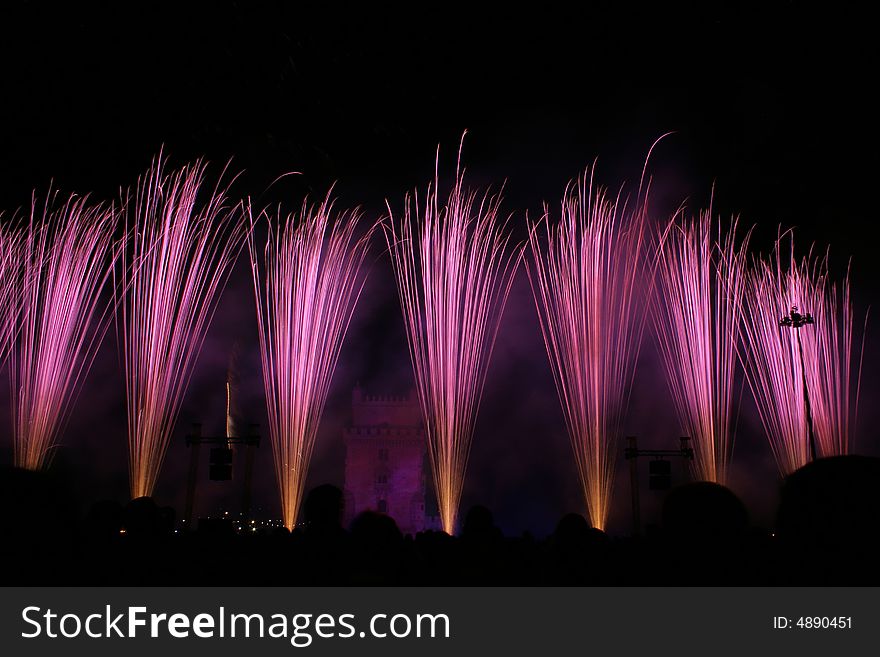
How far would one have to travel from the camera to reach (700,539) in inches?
125

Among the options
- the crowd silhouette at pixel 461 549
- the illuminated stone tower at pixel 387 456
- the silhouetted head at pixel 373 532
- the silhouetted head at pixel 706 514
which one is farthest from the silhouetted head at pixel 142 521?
the illuminated stone tower at pixel 387 456

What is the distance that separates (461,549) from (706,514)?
2.73 metres

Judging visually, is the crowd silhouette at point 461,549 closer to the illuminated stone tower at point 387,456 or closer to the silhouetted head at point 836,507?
the silhouetted head at point 836,507

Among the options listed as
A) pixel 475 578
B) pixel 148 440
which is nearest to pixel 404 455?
pixel 148 440

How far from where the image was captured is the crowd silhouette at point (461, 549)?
2.70 metres

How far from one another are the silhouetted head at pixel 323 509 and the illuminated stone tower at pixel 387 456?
53771 mm

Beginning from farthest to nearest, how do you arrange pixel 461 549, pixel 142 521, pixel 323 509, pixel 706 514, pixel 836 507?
pixel 142 521, pixel 461 549, pixel 323 509, pixel 706 514, pixel 836 507

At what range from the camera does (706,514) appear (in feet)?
10.5

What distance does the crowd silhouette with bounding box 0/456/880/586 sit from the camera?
2.70 meters

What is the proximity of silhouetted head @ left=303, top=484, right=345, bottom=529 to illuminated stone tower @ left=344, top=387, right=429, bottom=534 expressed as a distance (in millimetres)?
53771

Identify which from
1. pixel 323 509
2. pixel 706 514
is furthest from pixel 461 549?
pixel 706 514

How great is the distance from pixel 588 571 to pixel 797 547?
2606mm

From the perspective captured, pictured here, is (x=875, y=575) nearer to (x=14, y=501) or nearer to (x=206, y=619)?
(x=206, y=619)

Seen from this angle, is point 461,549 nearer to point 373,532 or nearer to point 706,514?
point 373,532
